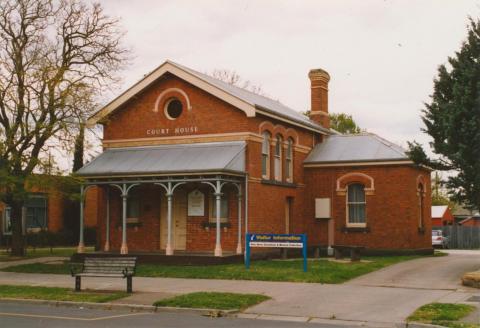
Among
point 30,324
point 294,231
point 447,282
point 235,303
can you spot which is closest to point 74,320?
point 30,324

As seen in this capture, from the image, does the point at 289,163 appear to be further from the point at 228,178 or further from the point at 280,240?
the point at 280,240

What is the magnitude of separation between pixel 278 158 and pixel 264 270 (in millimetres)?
8011

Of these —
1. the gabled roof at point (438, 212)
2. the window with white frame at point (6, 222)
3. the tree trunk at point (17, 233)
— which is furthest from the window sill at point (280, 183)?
the gabled roof at point (438, 212)

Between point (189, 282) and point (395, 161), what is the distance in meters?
12.8

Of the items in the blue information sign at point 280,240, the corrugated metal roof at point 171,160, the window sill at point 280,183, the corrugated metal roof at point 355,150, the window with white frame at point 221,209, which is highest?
the corrugated metal roof at point 355,150

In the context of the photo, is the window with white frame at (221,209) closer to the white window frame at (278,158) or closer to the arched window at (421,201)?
the white window frame at (278,158)

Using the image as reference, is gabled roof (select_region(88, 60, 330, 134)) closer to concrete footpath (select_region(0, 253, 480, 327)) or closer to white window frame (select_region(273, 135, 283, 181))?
white window frame (select_region(273, 135, 283, 181))

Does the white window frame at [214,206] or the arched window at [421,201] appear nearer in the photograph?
the white window frame at [214,206]

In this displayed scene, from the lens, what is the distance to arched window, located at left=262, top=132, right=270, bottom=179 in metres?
26.2

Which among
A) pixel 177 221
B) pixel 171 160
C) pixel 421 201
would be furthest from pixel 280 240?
pixel 421 201

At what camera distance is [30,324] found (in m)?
11.9

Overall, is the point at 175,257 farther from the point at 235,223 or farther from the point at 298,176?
the point at 298,176

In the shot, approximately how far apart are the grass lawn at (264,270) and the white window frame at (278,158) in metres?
5.04

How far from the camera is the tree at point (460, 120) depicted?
1858 cm
